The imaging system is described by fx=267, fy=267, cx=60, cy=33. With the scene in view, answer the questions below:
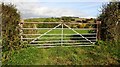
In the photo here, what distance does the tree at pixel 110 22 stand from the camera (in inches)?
614

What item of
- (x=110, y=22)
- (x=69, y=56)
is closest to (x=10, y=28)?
(x=69, y=56)

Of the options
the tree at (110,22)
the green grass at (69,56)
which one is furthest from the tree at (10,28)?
the tree at (110,22)

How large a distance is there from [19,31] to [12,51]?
6.01 feet

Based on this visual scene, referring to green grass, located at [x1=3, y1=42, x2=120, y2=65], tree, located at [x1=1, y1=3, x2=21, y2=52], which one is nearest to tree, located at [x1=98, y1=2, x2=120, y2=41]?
green grass, located at [x1=3, y1=42, x2=120, y2=65]

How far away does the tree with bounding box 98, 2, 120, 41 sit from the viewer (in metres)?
15.6

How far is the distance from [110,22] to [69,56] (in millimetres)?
3903

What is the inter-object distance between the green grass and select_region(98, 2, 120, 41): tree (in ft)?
2.88

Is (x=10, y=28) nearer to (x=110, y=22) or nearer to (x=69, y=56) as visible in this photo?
(x=69, y=56)

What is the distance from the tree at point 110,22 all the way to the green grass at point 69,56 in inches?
34.6

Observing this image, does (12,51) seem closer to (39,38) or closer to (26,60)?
(26,60)

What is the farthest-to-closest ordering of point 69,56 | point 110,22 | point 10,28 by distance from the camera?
point 110,22 → point 10,28 → point 69,56

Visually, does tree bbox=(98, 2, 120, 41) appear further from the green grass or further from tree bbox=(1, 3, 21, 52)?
tree bbox=(1, 3, 21, 52)

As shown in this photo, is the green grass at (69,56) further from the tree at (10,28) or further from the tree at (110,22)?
the tree at (110,22)

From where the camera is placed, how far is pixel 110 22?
51.8ft
